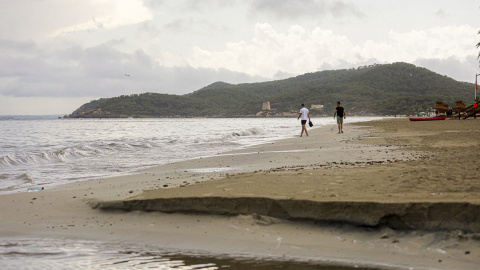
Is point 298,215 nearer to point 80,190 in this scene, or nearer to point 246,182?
point 246,182

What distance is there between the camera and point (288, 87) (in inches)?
6565

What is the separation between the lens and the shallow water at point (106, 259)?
11.2ft

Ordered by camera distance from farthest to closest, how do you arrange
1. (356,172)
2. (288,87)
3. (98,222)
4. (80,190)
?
(288,87)
(80,190)
(356,172)
(98,222)

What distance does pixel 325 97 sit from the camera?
427ft

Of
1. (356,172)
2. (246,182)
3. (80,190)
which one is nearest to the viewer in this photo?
(246,182)

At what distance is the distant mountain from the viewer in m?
115

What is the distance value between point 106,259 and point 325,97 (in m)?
130

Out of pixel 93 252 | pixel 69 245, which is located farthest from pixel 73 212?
pixel 93 252

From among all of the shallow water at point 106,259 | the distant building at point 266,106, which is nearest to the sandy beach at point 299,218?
the shallow water at point 106,259

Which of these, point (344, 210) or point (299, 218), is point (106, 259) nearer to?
point (299, 218)

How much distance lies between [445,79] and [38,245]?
14081cm

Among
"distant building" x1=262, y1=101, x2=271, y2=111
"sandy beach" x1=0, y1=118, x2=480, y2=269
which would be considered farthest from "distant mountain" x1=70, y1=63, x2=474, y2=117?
"sandy beach" x1=0, y1=118, x2=480, y2=269

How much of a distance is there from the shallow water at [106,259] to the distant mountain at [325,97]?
99543 millimetres

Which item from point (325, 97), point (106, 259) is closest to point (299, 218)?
point (106, 259)
